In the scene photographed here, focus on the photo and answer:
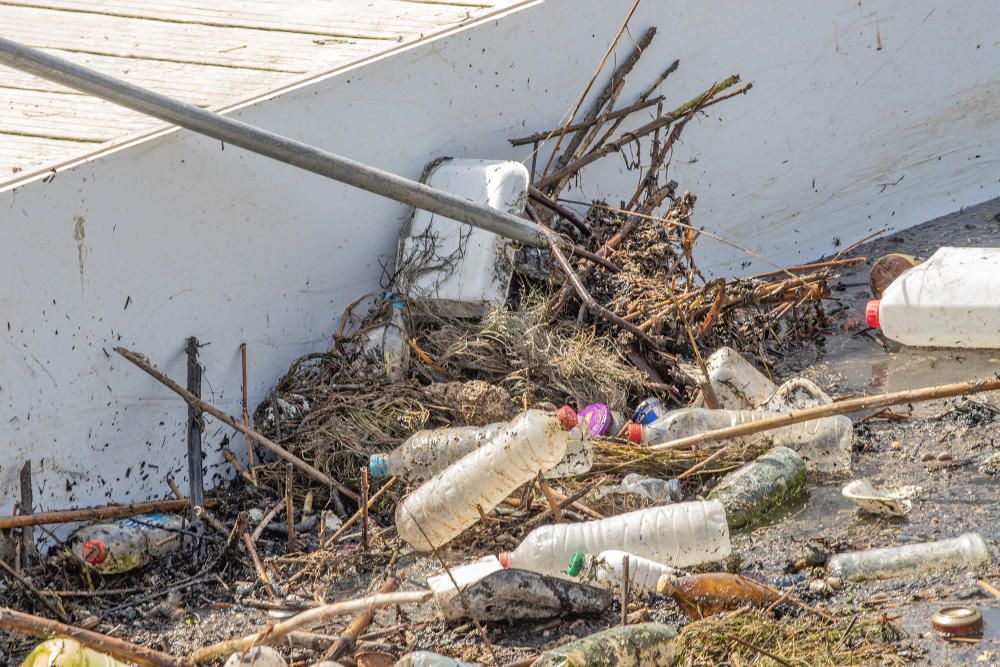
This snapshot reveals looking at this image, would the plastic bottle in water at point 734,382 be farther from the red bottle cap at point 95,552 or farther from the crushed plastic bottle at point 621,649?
the red bottle cap at point 95,552

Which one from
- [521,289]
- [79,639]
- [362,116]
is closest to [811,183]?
[521,289]

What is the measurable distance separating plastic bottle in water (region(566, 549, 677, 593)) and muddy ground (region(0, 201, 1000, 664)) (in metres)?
0.06

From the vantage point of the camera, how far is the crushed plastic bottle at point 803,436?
4.13 meters

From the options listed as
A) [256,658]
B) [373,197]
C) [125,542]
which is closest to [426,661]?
[256,658]

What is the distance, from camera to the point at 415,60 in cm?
495

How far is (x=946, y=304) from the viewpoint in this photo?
4.95 m

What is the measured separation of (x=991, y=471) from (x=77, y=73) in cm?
319

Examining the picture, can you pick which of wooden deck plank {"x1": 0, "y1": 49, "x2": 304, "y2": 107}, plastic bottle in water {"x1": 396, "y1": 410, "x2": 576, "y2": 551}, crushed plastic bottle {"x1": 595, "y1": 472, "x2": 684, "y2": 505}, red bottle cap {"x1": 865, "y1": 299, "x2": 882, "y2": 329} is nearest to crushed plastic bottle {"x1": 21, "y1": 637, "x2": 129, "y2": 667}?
plastic bottle in water {"x1": 396, "y1": 410, "x2": 576, "y2": 551}

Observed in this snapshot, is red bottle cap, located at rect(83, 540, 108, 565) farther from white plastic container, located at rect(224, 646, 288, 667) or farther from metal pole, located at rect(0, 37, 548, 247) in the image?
metal pole, located at rect(0, 37, 548, 247)

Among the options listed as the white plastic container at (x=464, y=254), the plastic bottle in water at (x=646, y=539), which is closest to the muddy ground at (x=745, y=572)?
the plastic bottle in water at (x=646, y=539)

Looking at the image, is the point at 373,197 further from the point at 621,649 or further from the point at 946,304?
the point at 621,649

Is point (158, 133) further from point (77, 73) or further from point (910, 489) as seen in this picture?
point (910, 489)

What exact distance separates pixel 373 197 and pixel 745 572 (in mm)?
2215

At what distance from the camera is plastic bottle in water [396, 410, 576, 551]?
3.74 m
